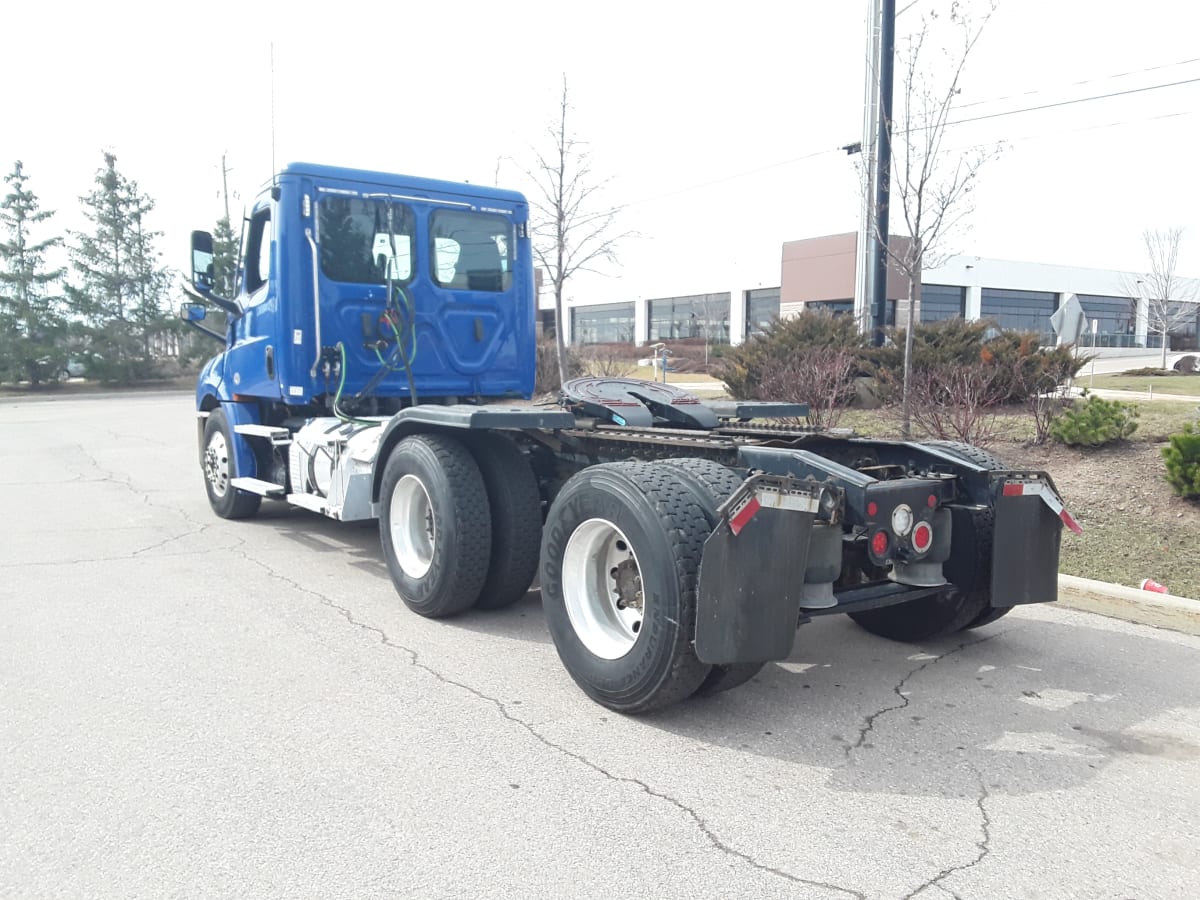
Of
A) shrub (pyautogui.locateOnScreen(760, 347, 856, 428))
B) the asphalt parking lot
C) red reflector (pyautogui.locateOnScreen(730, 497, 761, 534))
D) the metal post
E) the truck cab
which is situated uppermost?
the metal post

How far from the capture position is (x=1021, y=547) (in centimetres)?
445

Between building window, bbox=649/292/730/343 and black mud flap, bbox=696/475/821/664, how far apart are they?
4876 cm

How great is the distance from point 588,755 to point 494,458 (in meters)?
2.37

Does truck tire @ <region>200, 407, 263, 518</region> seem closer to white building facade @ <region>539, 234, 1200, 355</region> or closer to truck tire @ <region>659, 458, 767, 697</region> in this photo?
truck tire @ <region>659, 458, 767, 697</region>

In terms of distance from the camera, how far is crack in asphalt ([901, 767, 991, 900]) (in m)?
2.90

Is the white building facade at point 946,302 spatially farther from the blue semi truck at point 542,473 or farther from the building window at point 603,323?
the blue semi truck at point 542,473

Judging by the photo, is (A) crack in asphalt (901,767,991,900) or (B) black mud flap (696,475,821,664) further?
(B) black mud flap (696,475,821,664)

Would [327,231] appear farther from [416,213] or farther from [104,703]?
[104,703]

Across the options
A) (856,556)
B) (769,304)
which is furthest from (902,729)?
(769,304)

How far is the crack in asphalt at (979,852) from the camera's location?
290cm

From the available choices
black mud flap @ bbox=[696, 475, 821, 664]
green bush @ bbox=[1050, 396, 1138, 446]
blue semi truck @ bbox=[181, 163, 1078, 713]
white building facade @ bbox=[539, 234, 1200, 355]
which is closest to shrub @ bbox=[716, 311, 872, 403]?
green bush @ bbox=[1050, 396, 1138, 446]

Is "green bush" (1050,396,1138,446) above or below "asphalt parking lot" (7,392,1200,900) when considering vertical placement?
above

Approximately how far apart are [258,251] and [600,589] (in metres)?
5.06

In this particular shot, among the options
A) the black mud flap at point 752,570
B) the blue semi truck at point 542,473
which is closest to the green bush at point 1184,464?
the blue semi truck at point 542,473
